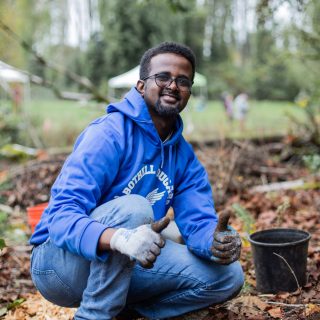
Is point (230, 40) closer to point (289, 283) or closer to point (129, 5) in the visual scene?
point (129, 5)

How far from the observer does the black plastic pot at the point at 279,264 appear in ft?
11.4

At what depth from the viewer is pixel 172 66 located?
285 cm

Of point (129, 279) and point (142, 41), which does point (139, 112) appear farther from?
point (142, 41)

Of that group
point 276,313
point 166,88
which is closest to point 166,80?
point 166,88

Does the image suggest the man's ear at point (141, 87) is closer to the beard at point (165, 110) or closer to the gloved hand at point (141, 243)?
the beard at point (165, 110)

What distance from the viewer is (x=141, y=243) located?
2.17 m

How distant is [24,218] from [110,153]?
4.31 m

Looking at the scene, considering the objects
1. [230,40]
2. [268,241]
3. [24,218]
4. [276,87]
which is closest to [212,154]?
[24,218]

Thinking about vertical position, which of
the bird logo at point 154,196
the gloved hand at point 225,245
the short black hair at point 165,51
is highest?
the short black hair at point 165,51

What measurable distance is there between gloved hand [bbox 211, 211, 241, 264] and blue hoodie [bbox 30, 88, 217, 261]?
0.30 feet

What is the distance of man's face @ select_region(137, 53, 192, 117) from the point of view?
2.84 m

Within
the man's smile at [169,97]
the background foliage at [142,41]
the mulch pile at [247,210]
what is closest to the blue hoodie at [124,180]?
the man's smile at [169,97]

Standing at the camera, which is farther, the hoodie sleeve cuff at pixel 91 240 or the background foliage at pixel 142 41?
the background foliage at pixel 142 41

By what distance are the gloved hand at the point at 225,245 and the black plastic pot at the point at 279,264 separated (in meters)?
0.91
